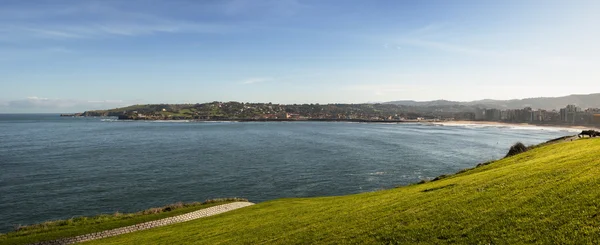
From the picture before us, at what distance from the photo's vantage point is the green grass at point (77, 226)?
27794mm

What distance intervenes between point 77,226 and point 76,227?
0.57 meters

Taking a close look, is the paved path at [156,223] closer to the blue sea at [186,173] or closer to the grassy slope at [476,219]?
the grassy slope at [476,219]

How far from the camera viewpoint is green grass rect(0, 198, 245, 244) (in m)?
27.8

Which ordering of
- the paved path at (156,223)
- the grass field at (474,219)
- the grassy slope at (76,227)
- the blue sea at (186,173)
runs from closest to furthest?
the grass field at (474,219) → the paved path at (156,223) → the grassy slope at (76,227) → the blue sea at (186,173)

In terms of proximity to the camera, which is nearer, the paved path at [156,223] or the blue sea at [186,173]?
the paved path at [156,223]

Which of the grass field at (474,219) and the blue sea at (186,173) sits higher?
the grass field at (474,219)

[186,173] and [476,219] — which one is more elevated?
[476,219]

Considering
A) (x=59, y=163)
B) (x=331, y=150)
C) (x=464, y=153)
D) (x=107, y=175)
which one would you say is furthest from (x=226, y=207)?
(x=464, y=153)

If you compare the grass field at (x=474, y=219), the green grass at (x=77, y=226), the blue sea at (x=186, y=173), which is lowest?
the blue sea at (x=186, y=173)

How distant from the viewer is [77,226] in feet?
102

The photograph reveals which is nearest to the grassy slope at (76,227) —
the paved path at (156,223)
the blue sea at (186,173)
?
the paved path at (156,223)

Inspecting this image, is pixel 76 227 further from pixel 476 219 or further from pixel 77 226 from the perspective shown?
pixel 476 219

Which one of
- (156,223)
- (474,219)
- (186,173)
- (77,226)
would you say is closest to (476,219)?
(474,219)

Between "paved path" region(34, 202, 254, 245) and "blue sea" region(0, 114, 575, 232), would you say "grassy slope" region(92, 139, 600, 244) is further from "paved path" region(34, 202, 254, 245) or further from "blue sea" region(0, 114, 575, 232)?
"blue sea" region(0, 114, 575, 232)
